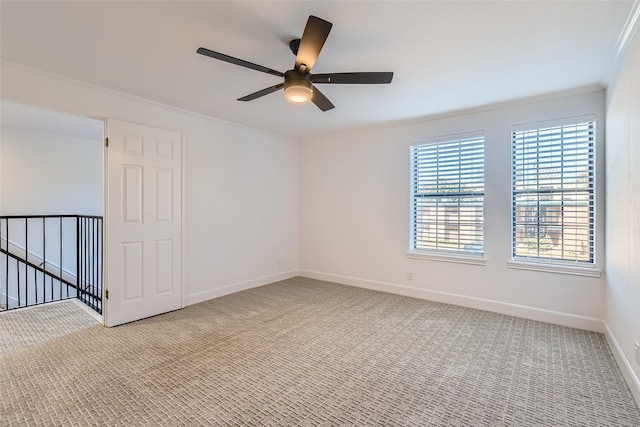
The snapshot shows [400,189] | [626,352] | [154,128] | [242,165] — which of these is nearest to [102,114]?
[154,128]

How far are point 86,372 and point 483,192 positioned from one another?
13.8 feet

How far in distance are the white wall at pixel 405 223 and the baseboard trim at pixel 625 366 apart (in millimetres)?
414

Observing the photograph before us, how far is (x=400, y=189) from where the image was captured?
433cm

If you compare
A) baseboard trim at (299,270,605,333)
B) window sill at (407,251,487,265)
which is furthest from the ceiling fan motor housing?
baseboard trim at (299,270,605,333)

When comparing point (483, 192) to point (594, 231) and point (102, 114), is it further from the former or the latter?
point (102, 114)

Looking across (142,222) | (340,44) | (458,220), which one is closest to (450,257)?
(458,220)

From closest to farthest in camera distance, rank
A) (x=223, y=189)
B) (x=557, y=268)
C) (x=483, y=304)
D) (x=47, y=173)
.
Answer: (x=557, y=268) < (x=483, y=304) < (x=223, y=189) < (x=47, y=173)

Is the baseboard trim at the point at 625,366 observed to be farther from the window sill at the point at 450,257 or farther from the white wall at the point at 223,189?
the white wall at the point at 223,189

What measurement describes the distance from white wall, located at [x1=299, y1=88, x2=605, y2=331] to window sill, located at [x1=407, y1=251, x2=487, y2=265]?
6 cm

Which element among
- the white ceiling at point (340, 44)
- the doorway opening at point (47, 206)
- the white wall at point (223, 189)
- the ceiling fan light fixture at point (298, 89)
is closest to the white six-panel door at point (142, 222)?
the white wall at point (223, 189)

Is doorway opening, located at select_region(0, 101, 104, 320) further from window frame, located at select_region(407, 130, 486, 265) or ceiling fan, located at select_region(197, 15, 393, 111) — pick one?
window frame, located at select_region(407, 130, 486, 265)

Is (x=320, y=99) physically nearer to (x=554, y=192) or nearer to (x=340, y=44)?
(x=340, y=44)

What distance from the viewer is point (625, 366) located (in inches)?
87.0

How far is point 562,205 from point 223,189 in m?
4.06
